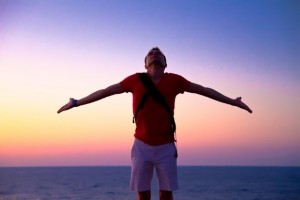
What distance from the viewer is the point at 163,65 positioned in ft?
16.5

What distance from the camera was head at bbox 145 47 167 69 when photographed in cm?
497

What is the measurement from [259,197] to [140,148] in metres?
85.6

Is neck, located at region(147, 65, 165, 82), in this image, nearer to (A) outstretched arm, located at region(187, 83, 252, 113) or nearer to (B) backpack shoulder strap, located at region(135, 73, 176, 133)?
(B) backpack shoulder strap, located at region(135, 73, 176, 133)

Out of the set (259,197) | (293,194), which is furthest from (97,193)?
(293,194)

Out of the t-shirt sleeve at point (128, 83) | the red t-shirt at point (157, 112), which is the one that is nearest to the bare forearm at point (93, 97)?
the t-shirt sleeve at point (128, 83)

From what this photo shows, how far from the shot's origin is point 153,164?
4.96 meters

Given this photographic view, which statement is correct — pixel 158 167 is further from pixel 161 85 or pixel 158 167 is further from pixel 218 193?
pixel 218 193

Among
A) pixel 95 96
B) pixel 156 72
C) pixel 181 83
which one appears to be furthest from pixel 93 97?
pixel 181 83

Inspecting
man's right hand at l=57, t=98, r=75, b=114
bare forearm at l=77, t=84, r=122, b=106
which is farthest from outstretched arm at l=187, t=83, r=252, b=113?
man's right hand at l=57, t=98, r=75, b=114

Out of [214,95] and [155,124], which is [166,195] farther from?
[214,95]

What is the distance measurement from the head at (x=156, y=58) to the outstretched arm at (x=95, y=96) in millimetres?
468

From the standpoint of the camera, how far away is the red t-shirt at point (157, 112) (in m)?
4.86

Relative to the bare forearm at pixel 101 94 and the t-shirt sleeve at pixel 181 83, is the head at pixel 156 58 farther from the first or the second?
the bare forearm at pixel 101 94

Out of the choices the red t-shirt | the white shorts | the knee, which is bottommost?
the knee
